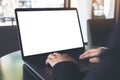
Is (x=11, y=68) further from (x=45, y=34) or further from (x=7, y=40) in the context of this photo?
(x=7, y=40)

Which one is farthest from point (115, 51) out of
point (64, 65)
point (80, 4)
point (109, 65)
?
point (80, 4)

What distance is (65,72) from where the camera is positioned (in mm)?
1050

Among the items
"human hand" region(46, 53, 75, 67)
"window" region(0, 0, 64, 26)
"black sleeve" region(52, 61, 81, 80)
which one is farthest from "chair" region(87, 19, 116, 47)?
"window" region(0, 0, 64, 26)

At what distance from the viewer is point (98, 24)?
246cm

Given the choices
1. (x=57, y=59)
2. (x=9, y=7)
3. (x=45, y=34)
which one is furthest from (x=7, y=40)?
(x=9, y=7)

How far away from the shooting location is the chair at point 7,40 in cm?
190

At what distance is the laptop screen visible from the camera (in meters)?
1.47

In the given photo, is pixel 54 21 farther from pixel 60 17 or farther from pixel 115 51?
pixel 115 51

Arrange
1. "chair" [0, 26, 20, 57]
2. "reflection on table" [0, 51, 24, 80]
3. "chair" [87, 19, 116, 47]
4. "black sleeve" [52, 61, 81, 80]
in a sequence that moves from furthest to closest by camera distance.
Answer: "chair" [87, 19, 116, 47], "chair" [0, 26, 20, 57], "reflection on table" [0, 51, 24, 80], "black sleeve" [52, 61, 81, 80]

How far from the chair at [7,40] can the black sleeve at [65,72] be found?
0.95 meters

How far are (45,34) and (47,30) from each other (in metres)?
0.03

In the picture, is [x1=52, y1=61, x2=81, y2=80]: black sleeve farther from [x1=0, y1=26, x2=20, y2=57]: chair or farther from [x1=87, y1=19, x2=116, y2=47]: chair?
[x1=87, y1=19, x2=116, y2=47]: chair

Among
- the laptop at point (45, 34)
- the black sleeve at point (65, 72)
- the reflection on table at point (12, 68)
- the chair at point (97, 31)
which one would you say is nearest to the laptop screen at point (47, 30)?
the laptop at point (45, 34)

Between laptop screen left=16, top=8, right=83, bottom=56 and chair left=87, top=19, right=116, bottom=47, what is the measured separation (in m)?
0.68
